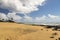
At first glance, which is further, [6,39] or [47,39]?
[47,39]

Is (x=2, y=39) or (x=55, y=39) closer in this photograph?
(x=2, y=39)

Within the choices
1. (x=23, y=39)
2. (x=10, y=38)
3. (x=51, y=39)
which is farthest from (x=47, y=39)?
(x=10, y=38)

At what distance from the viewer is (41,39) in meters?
15.4

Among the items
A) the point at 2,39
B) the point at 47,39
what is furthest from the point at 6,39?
the point at 47,39

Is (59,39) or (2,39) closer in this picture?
(2,39)

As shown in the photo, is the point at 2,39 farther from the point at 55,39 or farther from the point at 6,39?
the point at 55,39

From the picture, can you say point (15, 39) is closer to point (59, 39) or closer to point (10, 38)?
point (10, 38)

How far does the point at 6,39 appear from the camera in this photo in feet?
47.5

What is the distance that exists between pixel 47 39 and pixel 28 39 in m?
2.18

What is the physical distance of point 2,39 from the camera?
568 inches

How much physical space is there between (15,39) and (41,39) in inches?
A: 113

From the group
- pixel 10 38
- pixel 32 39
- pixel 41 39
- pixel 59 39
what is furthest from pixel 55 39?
pixel 10 38

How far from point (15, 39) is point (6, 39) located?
38.2 inches

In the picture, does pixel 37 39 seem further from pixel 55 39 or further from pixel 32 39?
pixel 55 39
